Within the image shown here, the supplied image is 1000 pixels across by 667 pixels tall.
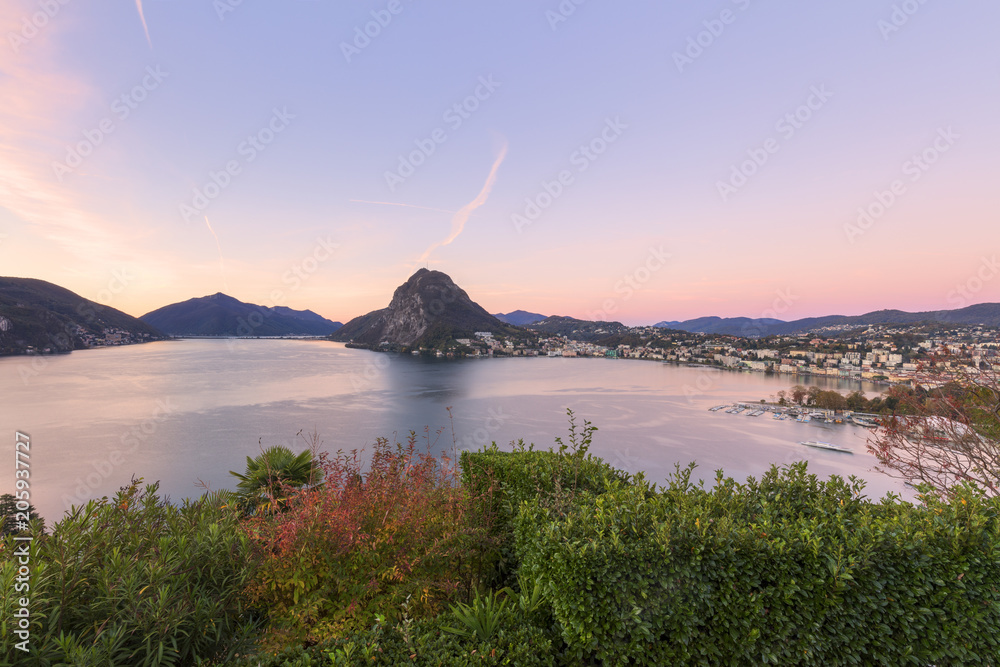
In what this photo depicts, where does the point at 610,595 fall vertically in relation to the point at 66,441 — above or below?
above

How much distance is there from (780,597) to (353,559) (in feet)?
8.91

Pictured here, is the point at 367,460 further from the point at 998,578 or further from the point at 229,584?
the point at 998,578

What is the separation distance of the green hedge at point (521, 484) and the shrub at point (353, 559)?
479 millimetres

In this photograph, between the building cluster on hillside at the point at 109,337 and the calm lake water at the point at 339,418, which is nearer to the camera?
the calm lake water at the point at 339,418

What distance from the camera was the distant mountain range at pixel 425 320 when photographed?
11419 centimetres

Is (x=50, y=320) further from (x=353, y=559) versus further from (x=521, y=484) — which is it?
(x=521, y=484)

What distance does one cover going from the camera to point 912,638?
230cm

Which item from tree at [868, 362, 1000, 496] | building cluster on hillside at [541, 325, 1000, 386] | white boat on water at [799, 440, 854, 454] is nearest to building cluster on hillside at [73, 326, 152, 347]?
building cluster on hillside at [541, 325, 1000, 386]

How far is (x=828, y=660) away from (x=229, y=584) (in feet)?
12.8

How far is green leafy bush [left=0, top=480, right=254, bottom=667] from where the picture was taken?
191cm

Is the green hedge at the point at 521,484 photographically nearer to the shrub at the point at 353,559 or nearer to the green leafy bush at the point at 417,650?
the shrub at the point at 353,559

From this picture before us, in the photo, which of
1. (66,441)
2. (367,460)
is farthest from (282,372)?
(367,460)

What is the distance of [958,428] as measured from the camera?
7660 millimetres

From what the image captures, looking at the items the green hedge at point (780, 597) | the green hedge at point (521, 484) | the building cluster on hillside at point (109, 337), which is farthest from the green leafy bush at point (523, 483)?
the building cluster on hillside at point (109, 337)
